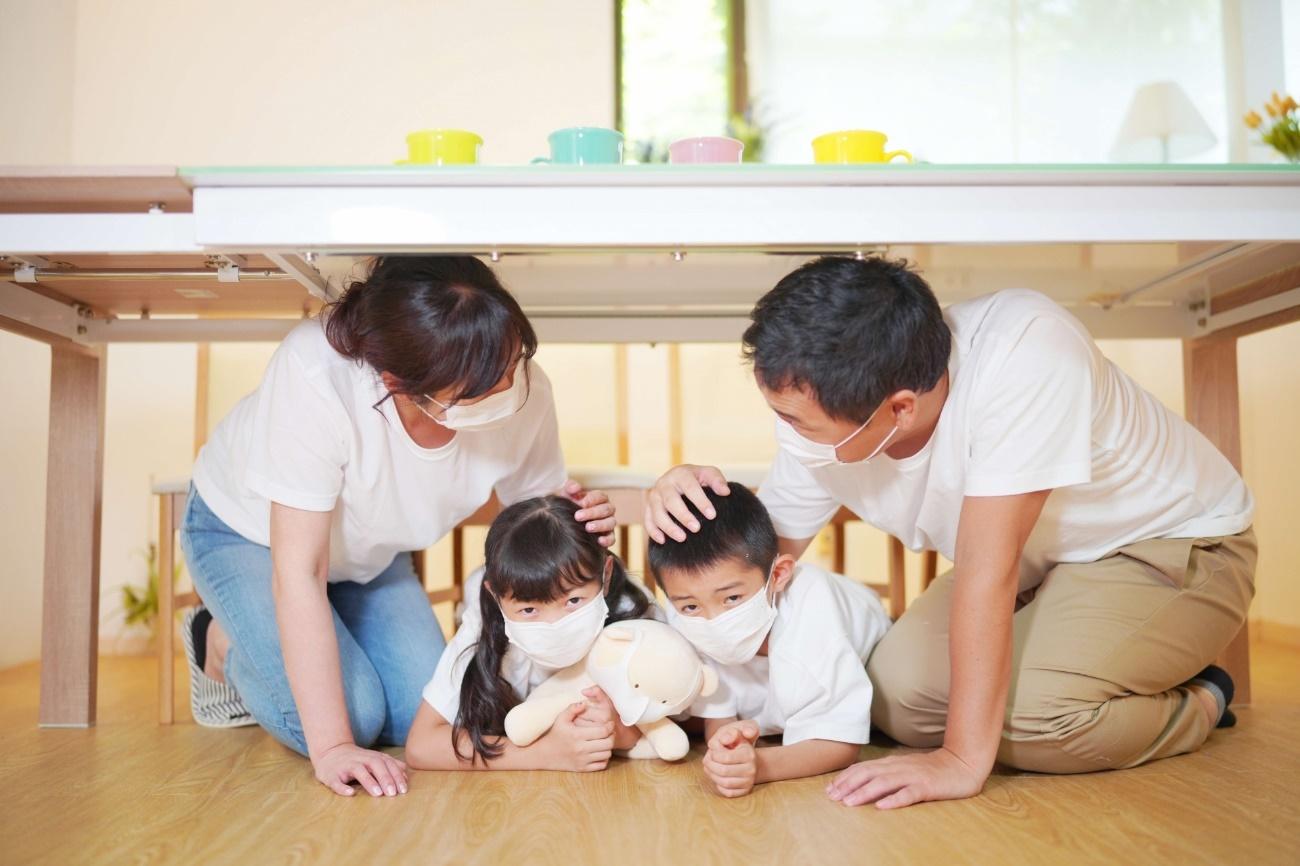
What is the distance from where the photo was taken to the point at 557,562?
115cm

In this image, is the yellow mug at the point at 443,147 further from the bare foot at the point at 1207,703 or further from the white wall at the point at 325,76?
the white wall at the point at 325,76

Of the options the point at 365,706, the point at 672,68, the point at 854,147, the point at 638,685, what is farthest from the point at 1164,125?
the point at 365,706

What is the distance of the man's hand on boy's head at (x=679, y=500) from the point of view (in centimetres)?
112

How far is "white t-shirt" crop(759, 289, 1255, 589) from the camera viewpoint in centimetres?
101

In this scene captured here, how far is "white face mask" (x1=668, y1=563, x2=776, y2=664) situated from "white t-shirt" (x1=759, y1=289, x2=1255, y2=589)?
17 cm

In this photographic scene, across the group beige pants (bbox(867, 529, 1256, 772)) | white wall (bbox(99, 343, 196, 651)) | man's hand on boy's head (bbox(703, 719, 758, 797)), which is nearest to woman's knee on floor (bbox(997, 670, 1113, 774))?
beige pants (bbox(867, 529, 1256, 772))

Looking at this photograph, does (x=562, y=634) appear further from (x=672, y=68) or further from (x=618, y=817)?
(x=672, y=68)

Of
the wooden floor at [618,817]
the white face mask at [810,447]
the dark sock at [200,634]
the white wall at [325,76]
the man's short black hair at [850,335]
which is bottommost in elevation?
the wooden floor at [618,817]

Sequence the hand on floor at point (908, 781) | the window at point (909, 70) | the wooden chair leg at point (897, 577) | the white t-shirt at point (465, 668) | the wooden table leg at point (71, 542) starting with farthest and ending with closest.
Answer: the window at point (909, 70) < the wooden chair leg at point (897, 577) < the wooden table leg at point (71, 542) < the white t-shirt at point (465, 668) < the hand on floor at point (908, 781)

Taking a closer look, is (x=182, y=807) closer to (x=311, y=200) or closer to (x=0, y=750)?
(x=0, y=750)

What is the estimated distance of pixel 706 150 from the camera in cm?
111

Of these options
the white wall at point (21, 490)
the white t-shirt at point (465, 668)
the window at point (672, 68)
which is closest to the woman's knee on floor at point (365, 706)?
the white t-shirt at point (465, 668)

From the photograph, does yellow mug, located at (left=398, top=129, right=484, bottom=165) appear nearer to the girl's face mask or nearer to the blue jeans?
the girl's face mask

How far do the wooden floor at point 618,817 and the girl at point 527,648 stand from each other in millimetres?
32
